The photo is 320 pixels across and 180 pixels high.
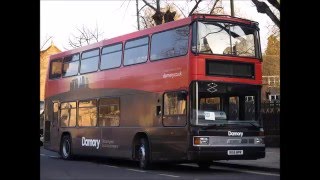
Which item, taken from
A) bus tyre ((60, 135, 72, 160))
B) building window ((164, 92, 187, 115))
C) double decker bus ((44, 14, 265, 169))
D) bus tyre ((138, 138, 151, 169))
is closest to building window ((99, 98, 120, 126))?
double decker bus ((44, 14, 265, 169))

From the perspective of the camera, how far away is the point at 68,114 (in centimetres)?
2062

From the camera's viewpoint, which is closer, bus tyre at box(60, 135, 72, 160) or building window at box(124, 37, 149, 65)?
building window at box(124, 37, 149, 65)

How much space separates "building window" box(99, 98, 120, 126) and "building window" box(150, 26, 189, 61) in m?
2.43

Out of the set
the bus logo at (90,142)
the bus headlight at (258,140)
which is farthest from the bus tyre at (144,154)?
the bus headlight at (258,140)

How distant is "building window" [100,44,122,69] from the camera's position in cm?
1748

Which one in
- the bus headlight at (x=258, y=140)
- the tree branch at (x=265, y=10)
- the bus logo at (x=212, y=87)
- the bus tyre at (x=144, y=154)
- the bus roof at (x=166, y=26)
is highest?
the tree branch at (x=265, y=10)

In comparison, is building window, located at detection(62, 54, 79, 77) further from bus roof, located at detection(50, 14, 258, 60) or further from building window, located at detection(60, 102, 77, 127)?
building window, located at detection(60, 102, 77, 127)

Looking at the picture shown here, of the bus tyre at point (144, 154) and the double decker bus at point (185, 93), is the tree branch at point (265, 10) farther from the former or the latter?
the bus tyre at point (144, 154)

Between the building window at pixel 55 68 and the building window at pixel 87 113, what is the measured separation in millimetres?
2434

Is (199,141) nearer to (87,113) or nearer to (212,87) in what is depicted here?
(212,87)

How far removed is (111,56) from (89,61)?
5.35 ft

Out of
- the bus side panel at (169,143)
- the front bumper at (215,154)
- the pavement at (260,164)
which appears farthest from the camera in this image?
the pavement at (260,164)

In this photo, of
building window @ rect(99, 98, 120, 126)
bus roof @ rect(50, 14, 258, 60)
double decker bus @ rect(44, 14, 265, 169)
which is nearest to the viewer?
double decker bus @ rect(44, 14, 265, 169)

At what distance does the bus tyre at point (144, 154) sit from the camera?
15.7m
